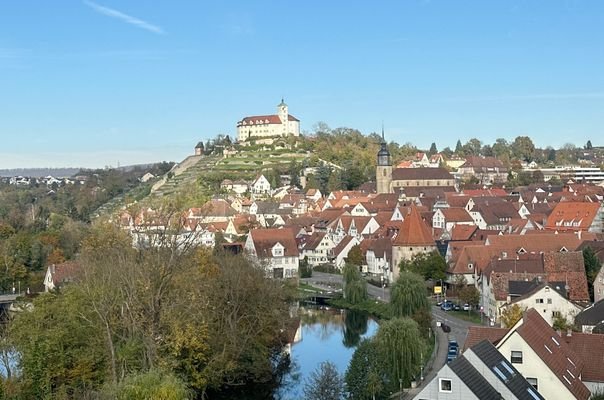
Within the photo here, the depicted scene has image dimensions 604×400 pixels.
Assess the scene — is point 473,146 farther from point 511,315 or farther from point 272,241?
point 511,315

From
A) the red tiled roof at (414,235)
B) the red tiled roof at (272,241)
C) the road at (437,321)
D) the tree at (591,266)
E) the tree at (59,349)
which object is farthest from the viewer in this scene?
the red tiled roof at (272,241)

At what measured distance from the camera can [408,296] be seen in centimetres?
4084

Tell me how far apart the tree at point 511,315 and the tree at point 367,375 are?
20.1 ft

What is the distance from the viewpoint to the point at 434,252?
176 ft

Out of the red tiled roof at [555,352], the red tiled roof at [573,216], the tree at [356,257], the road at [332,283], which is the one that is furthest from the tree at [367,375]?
the red tiled roof at [573,216]

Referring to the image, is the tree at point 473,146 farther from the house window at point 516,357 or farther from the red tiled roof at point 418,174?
the house window at point 516,357

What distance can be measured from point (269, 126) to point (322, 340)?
94.7m

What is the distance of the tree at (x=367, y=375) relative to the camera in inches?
1066

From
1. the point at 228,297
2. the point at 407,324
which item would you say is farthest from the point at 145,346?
the point at 407,324

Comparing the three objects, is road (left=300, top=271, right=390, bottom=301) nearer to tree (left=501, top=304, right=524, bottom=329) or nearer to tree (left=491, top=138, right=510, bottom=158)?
tree (left=501, top=304, right=524, bottom=329)

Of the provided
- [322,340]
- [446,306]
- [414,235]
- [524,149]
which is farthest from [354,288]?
[524,149]

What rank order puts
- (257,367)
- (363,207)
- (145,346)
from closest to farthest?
(145,346), (257,367), (363,207)

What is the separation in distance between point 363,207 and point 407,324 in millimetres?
54937

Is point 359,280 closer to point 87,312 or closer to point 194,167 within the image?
point 87,312
